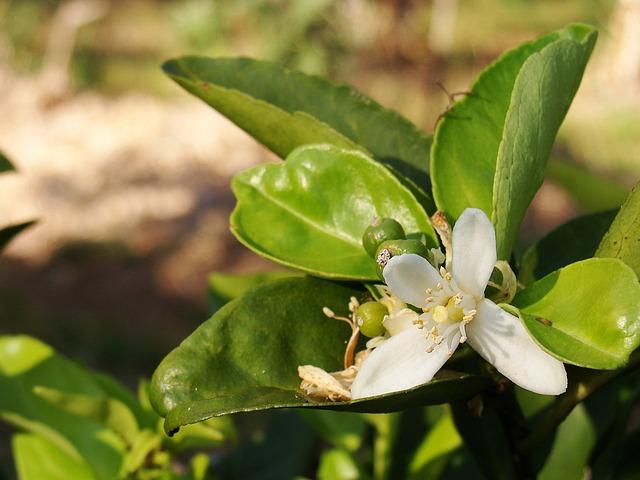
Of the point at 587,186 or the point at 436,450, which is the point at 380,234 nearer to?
the point at 436,450

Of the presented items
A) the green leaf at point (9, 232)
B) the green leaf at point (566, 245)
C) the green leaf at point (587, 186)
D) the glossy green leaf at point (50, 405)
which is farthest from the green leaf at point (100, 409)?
the green leaf at point (587, 186)

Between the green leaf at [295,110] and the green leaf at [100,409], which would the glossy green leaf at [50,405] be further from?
the green leaf at [295,110]

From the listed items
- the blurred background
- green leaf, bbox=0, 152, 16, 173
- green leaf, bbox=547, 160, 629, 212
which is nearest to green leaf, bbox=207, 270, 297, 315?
green leaf, bbox=0, 152, 16, 173

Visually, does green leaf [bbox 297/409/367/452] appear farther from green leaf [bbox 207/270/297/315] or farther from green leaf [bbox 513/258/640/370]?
green leaf [bbox 513/258/640/370]

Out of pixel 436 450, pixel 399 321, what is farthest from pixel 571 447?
pixel 399 321

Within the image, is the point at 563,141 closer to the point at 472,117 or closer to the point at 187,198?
the point at 187,198
